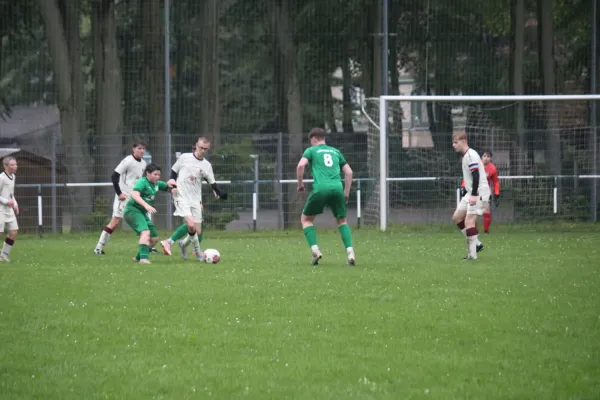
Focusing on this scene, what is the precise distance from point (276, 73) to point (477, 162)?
19.1 metres

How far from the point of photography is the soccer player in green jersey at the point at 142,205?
16.2 m

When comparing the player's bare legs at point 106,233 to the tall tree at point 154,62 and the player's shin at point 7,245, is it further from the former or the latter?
the tall tree at point 154,62

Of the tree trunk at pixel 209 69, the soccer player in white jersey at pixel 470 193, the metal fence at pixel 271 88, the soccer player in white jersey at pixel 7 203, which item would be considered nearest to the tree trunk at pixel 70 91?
the metal fence at pixel 271 88

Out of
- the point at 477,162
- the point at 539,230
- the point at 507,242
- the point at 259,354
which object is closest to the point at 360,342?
the point at 259,354

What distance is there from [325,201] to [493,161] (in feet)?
42.5

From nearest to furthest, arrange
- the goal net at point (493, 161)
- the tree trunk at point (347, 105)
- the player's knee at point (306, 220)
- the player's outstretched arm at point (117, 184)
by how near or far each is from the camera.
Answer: the player's knee at point (306, 220) < the player's outstretched arm at point (117, 184) < the goal net at point (493, 161) < the tree trunk at point (347, 105)

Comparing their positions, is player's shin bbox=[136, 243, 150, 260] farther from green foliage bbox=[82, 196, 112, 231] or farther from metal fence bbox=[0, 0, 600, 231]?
green foliage bbox=[82, 196, 112, 231]

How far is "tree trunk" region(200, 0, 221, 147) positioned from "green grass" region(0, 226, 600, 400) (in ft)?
50.4

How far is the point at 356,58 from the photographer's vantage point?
3497cm

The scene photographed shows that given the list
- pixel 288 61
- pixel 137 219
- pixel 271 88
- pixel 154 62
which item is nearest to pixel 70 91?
pixel 154 62

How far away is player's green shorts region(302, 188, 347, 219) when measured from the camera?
15.1 m

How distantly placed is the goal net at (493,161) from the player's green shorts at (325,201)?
11183 millimetres

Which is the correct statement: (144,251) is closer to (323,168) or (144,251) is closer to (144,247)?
(144,247)

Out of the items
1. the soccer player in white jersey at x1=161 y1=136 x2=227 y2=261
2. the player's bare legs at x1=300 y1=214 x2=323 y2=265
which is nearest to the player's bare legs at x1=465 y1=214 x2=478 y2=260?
the player's bare legs at x1=300 y1=214 x2=323 y2=265
